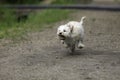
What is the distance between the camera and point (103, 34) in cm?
1415

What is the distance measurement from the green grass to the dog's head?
4.00 m

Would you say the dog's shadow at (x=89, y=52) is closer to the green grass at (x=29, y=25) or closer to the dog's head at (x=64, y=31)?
the dog's head at (x=64, y=31)

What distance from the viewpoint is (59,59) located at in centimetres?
1002

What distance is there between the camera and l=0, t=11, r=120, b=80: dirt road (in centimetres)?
848

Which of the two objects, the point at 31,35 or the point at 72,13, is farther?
the point at 72,13

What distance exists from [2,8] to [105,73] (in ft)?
55.8

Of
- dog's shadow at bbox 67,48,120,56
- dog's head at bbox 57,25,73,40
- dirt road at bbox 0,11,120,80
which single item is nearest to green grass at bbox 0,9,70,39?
dirt road at bbox 0,11,120,80

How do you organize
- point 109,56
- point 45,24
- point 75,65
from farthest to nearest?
point 45,24, point 109,56, point 75,65

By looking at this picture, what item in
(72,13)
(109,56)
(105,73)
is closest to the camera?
(105,73)

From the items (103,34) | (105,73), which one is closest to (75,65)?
(105,73)

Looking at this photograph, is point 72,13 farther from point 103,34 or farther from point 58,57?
point 58,57

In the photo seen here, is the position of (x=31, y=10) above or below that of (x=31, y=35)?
below

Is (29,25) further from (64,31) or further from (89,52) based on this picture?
(64,31)

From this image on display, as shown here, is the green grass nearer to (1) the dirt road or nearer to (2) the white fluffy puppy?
(1) the dirt road
